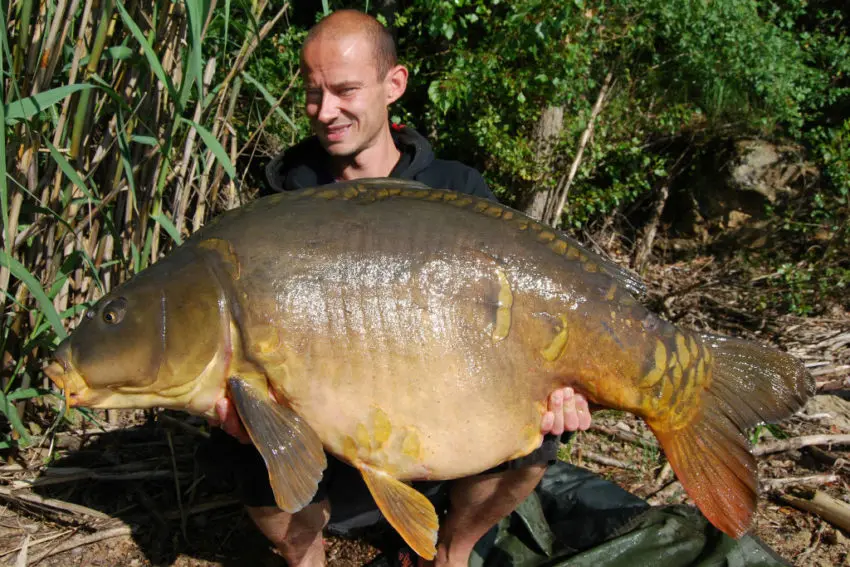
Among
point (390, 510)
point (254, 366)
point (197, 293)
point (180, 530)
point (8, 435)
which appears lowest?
point (180, 530)

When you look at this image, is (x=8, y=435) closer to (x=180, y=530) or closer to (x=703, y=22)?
(x=180, y=530)

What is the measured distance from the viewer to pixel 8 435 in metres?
2.13

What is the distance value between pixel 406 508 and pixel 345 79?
106cm

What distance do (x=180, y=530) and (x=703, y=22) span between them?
369 centimetres

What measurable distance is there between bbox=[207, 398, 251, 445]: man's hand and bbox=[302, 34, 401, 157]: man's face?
2.55 ft

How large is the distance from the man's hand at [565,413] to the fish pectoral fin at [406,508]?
0.29 meters

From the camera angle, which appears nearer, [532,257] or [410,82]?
[532,257]

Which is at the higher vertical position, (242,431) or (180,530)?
(242,431)

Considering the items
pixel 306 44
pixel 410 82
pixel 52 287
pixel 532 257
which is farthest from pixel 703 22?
pixel 52 287

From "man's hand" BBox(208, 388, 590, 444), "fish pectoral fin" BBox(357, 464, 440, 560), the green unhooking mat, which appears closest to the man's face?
"man's hand" BBox(208, 388, 590, 444)

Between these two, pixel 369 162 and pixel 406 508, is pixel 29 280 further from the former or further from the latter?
pixel 406 508

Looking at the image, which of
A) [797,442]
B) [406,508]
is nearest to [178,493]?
[406,508]

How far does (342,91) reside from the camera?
6.00 ft

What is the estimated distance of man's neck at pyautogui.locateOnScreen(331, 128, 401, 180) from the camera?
1.93 metres
